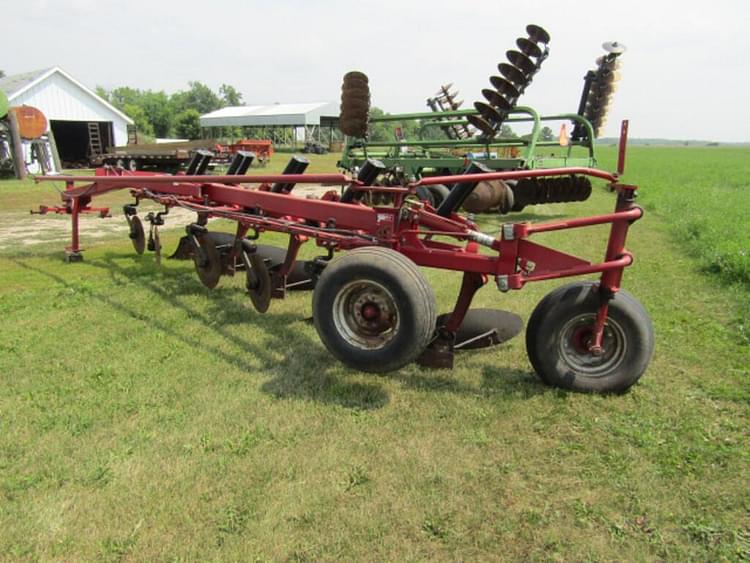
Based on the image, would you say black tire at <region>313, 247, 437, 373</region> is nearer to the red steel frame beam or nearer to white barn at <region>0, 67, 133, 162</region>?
the red steel frame beam

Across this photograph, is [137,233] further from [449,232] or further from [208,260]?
[449,232]

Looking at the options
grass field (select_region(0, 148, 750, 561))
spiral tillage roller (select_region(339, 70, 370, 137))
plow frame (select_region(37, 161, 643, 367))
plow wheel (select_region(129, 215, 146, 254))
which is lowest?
grass field (select_region(0, 148, 750, 561))

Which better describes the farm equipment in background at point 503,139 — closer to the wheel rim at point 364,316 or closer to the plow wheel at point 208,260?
the plow wheel at point 208,260

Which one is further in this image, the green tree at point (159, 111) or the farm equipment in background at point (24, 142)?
the green tree at point (159, 111)

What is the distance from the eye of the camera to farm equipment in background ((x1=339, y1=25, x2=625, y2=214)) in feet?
30.6

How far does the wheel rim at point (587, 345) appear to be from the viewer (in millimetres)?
3445

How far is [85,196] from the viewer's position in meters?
6.73

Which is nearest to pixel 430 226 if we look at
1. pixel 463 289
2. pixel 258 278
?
pixel 463 289

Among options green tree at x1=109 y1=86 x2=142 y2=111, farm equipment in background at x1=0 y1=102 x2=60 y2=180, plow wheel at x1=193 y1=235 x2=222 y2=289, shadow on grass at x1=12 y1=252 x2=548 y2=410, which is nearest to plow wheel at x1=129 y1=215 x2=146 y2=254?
shadow on grass at x1=12 y1=252 x2=548 y2=410

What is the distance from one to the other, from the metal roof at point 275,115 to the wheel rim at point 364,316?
150 ft

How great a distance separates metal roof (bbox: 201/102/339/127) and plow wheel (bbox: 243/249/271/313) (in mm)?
44423

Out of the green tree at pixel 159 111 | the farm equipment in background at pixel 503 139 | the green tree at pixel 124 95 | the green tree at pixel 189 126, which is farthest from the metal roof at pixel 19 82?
the green tree at pixel 124 95

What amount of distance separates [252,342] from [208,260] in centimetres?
144

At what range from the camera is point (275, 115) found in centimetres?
4925
